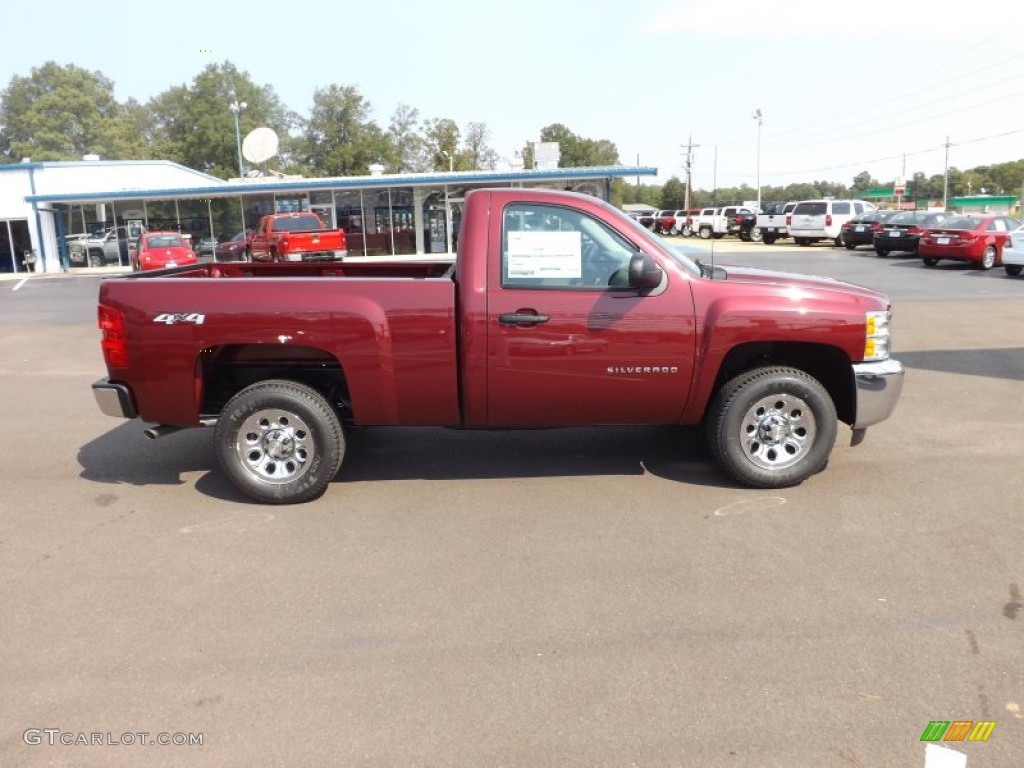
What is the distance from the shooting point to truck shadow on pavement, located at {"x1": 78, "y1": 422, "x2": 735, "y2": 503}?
5.96m

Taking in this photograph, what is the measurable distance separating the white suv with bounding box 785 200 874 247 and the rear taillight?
32178 mm

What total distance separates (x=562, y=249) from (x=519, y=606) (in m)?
2.33

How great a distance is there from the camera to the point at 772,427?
215 inches

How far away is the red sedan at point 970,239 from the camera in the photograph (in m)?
23.2

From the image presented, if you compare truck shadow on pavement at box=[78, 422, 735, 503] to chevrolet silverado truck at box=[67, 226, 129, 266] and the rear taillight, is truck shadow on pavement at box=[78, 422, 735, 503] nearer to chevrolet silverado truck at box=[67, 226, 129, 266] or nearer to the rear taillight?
the rear taillight

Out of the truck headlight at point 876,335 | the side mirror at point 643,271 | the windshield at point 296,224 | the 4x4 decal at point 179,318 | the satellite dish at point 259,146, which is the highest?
the satellite dish at point 259,146

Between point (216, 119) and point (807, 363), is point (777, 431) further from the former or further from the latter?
point (216, 119)

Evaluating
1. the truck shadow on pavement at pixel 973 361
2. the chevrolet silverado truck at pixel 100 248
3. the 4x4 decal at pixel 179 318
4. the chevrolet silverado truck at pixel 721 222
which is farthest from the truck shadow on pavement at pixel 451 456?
the chevrolet silverado truck at pixel 721 222

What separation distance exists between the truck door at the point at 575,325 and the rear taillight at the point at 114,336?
230cm

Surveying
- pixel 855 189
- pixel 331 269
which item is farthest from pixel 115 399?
pixel 855 189

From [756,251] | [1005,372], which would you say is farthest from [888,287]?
[756,251]

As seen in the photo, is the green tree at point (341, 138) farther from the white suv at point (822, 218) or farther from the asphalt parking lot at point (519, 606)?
the asphalt parking lot at point (519, 606)

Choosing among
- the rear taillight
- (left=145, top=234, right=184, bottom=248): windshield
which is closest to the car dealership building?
(left=145, top=234, right=184, bottom=248): windshield

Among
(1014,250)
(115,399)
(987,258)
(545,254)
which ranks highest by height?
(545,254)
